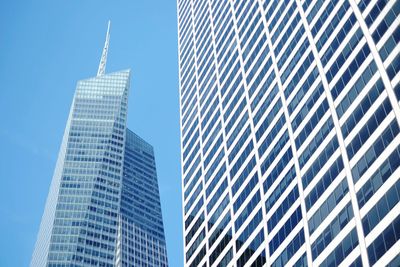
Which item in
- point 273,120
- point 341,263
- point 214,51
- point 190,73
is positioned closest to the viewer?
point 341,263

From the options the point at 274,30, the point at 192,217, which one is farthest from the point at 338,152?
the point at 192,217

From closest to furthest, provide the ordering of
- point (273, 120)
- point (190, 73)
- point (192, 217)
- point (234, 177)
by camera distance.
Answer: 1. point (273, 120)
2. point (234, 177)
3. point (192, 217)
4. point (190, 73)

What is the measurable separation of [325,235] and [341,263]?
202 inches

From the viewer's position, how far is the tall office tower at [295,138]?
6456 cm

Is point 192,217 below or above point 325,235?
above

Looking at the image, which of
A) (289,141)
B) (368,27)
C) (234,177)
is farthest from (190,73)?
(368,27)

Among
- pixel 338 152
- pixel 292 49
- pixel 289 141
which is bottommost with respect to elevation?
pixel 338 152

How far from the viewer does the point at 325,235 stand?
69.2 m

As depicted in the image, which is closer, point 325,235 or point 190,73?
point 325,235

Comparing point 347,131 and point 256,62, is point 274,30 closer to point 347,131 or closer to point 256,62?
point 256,62

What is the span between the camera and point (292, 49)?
3634 inches

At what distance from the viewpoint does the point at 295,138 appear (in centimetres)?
8344

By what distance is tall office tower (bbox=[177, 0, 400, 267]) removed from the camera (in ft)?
212

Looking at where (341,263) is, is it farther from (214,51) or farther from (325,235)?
(214,51)
